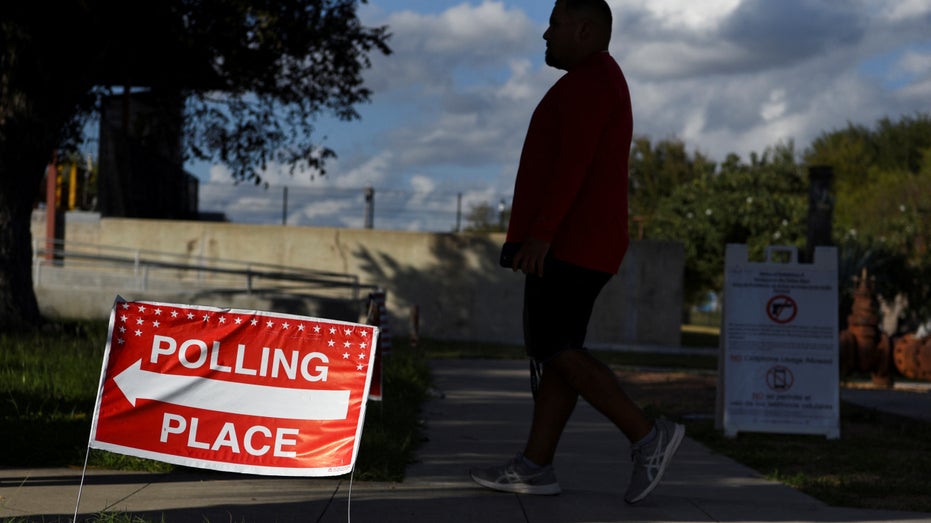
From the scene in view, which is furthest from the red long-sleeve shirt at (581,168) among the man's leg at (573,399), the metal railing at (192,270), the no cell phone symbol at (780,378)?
the metal railing at (192,270)

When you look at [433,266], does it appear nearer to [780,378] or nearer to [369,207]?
[369,207]

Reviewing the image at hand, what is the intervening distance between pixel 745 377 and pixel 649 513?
3.35 m

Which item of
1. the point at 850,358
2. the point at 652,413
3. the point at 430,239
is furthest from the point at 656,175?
the point at 652,413

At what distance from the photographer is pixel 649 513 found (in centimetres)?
486

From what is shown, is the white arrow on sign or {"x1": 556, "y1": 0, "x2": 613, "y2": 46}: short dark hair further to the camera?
{"x1": 556, "y1": 0, "x2": 613, "y2": 46}: short dark hair

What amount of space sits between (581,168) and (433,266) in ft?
66.1

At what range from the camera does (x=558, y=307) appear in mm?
4691

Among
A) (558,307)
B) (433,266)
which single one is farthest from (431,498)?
(433,266)

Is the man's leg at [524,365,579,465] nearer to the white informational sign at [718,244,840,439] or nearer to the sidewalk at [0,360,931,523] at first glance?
the sidewalk at [0,360,931,523]

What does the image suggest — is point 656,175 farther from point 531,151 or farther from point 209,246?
point 531,151

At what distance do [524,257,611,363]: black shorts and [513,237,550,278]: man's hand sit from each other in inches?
3.7

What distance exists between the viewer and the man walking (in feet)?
15.3

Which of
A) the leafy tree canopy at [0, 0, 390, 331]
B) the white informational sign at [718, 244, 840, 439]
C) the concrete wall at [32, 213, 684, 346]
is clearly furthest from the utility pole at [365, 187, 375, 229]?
the white informational sign at [718, 244, 840, 439]

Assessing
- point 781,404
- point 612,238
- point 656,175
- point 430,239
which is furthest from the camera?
point 656,175
